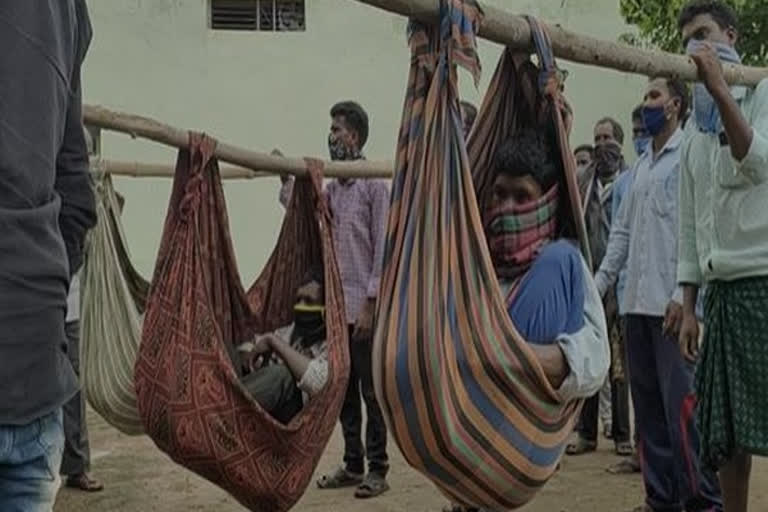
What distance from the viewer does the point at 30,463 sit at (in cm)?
158

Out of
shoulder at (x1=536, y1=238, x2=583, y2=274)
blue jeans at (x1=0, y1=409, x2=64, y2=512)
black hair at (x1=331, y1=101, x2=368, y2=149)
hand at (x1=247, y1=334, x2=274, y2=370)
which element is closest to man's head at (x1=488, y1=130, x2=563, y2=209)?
shoulder at (x1=536, y1=238, x2=583, y2=274)

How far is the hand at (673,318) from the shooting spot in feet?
11.4

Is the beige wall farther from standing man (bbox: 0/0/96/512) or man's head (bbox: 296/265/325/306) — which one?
standing man (bbox: 0/0/96/512)

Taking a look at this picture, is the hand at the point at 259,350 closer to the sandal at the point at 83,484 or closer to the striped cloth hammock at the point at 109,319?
the striped cloth hammock at the point at 109,319

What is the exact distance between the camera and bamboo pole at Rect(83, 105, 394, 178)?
3318mm

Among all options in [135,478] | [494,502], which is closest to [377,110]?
[135,478]

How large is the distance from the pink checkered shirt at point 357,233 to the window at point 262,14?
4961 mm

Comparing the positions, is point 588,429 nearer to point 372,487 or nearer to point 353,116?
point 372,487

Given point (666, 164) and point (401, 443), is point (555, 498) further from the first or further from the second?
point (401, 443)

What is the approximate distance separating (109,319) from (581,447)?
2583mm

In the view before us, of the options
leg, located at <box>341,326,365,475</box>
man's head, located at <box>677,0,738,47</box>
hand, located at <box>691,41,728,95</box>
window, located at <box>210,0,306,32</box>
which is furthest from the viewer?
window, located at <box>210,0,306,32</box>

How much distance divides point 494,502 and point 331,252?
1.68 meters

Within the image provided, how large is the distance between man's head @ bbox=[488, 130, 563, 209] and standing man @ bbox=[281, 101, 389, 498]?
220 centimetres

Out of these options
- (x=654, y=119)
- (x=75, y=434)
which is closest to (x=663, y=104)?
(x=654, y=119)
